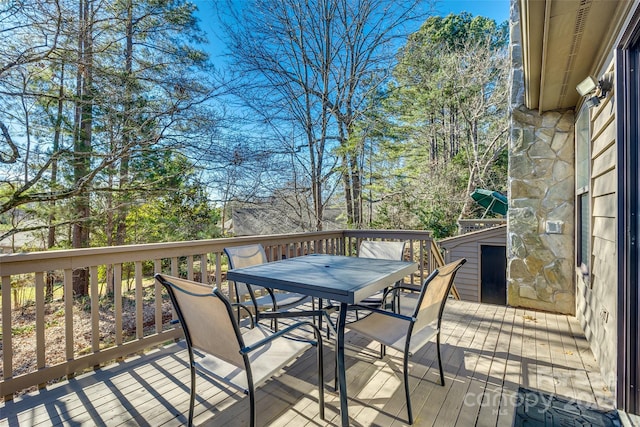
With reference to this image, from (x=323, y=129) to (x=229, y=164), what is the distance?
294 centimetres

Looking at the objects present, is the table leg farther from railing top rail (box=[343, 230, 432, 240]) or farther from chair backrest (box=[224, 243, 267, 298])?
railing top rail (box=[343, 230, 432, 240])

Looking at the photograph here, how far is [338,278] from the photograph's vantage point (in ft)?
7.16

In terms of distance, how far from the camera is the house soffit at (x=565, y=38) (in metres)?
1.86

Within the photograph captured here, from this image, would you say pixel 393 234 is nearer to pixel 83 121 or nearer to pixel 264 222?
pixel 264 222

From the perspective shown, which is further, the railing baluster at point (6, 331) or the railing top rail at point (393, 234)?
the railing top rail at point (393, 234)

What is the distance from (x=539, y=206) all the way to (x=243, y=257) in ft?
12.0

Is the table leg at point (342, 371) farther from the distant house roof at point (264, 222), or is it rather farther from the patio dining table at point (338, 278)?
the distant house roof at point (264, 222)

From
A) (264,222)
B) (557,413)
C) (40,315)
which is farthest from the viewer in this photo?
(264,222)

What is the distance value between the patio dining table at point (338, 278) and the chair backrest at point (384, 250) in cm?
50

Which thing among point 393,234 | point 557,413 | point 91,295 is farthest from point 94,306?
point 393,234

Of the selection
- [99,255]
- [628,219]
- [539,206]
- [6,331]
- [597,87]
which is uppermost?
[597,87]

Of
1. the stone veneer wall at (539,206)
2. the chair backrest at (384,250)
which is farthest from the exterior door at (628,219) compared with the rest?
the stone veneer wall at (539,206)

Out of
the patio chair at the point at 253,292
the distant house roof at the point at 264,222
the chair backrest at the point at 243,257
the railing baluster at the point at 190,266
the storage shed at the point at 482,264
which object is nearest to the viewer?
the patio chair at the point at 253,292

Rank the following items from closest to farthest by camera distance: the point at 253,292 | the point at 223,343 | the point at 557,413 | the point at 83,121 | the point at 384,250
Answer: the point at 223,343, the point at 557,413, the point at 253,292, the point at 384,250, the point at 83,121
